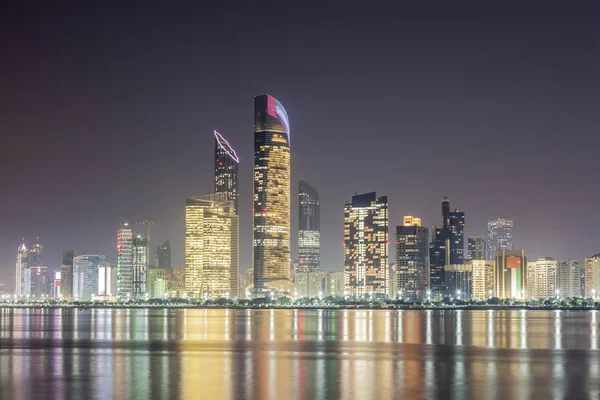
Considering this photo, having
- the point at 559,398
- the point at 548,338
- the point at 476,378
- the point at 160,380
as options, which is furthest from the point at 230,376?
the point at 548,338

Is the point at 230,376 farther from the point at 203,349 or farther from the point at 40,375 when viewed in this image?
the point at 203,349

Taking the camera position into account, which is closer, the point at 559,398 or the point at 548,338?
the point at 559,398

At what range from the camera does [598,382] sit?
5375 cm

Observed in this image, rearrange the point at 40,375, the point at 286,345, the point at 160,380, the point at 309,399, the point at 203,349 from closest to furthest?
1. the point at 309,399
2. the point at 160,380
3. the point at 40,375
4. the point at 203,349
5. the point at 286,345

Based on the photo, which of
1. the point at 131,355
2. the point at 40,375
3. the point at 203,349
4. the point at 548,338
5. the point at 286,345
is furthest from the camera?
the point at 548,338

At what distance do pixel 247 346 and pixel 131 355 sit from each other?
49.9 ft

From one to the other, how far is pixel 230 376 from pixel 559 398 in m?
20.3

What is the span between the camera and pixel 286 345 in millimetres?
87875

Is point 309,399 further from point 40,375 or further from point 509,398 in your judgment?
point 40,375

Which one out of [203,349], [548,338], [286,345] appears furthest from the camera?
[548,338]

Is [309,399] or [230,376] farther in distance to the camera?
[230,376]

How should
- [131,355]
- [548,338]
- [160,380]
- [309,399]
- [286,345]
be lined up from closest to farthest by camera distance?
[309,399] → [160,380] → [131,355] → [286,345] → [548,338]

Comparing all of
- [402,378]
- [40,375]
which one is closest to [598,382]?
[402,378]

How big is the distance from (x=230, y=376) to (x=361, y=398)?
41.8ft
